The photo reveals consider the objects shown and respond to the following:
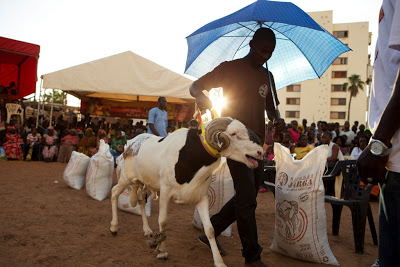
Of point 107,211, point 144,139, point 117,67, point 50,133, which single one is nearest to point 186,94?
point 117,67

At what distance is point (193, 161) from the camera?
3.10 meters

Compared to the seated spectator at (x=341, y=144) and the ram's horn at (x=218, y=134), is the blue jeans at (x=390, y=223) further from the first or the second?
the seated spectator at (x=341, y=144)

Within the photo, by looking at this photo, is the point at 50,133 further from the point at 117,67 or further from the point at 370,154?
the point at 370,154

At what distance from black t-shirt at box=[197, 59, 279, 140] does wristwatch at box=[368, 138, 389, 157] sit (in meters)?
1.69

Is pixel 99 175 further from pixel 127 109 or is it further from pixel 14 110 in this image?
pixel 14 110

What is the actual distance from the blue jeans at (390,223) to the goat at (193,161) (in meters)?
1.18

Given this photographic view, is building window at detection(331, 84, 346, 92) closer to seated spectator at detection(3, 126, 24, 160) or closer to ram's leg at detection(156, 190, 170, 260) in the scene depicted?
seated spectator at detection(3, 126, 24, 160)

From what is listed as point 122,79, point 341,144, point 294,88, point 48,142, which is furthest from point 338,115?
point 48,142

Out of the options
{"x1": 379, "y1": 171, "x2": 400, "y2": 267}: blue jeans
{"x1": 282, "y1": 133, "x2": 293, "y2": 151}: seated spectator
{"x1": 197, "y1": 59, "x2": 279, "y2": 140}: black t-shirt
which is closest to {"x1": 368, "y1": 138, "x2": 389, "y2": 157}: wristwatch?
{"x1": 379, "y1": 171, "x2": 400, "y2": 267}: blue jeans

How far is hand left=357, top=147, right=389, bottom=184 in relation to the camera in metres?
1.53

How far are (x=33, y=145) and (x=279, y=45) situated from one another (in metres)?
10.6

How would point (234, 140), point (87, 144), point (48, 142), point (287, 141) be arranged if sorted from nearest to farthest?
point (234, 140) < point (287, 141) < point (87, 144) < point (48, 142)

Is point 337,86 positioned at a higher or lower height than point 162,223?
higher

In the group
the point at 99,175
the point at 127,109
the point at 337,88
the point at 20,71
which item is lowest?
the point at 99,175
